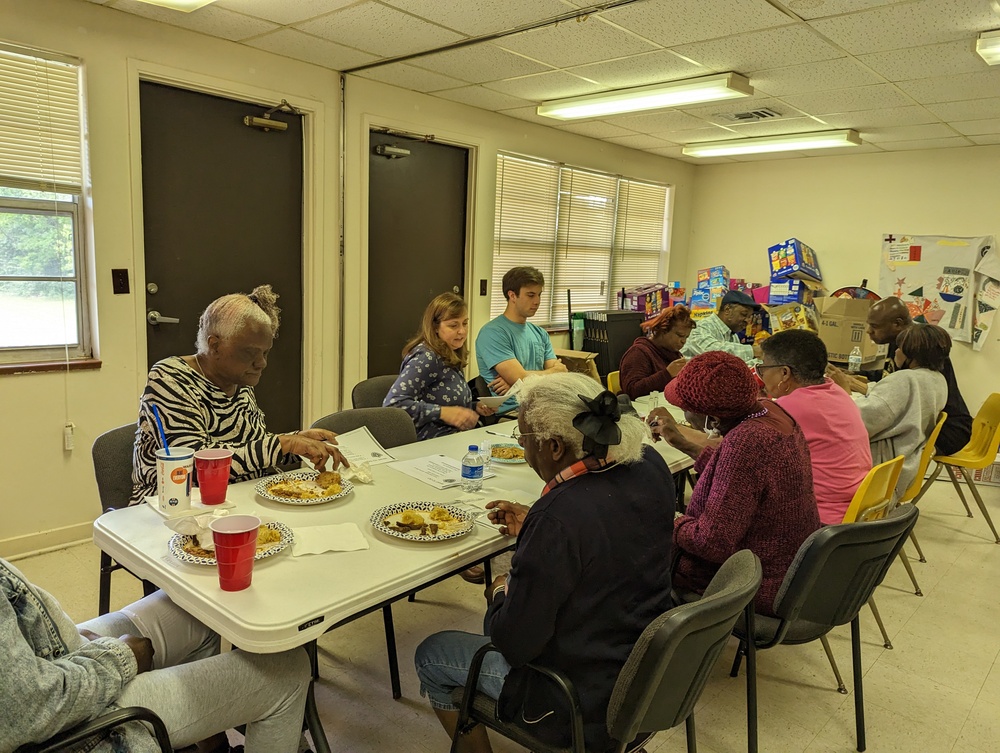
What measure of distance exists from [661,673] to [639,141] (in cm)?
546

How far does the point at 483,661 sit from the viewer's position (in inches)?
63.6

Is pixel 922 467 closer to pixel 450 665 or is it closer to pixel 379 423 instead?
pixel 379 423

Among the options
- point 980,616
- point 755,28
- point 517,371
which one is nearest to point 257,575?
point 517,371

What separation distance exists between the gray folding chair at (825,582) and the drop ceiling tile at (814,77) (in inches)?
103

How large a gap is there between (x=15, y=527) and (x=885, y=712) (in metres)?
3.84

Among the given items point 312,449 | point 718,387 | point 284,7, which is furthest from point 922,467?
point 284,7

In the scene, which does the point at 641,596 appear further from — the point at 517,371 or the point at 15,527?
the point at 15,527

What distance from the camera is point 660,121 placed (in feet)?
16.7

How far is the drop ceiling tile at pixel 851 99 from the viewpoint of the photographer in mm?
4039

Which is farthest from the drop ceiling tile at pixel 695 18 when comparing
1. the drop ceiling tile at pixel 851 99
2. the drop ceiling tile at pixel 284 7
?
the drop ceiling tile at pixel 851 99

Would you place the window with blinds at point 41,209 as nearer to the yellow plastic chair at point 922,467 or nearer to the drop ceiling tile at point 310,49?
the drop ceiling tile at point 310,49

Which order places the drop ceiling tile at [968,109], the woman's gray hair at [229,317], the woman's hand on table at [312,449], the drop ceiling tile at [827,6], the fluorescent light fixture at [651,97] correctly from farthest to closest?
the drop ceiling tile at [968,109], the fluorescent light fixture at [651,97], the drop ceiling tile at [827,6], the woman's hand on table at [312,449], the woman's gray hair at [229,317]

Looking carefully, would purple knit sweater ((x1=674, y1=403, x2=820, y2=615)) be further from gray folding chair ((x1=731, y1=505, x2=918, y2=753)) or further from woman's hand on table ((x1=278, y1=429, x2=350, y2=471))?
woman's hand on table ((x1=278, y1=429, x2=350, y2=471))

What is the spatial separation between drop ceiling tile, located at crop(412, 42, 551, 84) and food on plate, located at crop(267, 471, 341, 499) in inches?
98.8
